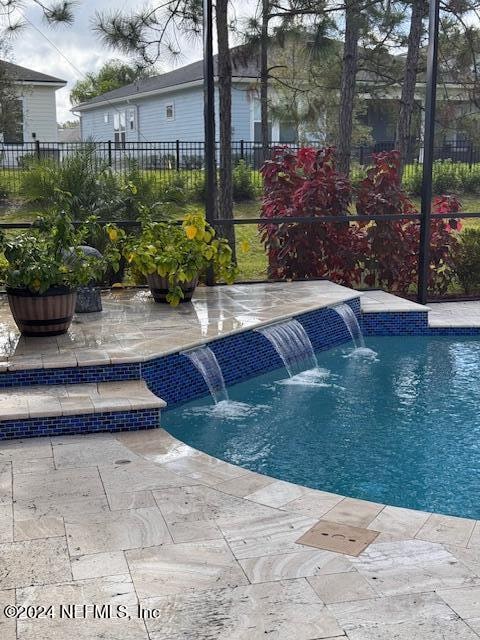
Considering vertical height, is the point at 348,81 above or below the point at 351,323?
above

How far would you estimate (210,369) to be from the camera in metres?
5.61

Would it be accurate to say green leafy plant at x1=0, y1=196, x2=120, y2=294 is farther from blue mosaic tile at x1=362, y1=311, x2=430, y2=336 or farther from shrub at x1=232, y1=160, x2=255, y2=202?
shrub at x1=232, y1=160, x2=255, y2=202

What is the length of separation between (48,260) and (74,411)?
5.16 feet

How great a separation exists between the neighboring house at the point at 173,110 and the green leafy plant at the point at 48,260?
12.6 metres

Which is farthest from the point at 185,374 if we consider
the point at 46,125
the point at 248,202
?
the point at 46,125

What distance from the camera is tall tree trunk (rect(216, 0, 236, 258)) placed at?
986cm

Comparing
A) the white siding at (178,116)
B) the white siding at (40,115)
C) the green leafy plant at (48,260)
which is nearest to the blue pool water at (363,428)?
the green leafy plant at (48,260)

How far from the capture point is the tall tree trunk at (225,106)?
986 cm

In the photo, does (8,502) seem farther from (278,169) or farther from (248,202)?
(248,202)

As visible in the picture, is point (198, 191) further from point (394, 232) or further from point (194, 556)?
point (194, 556)

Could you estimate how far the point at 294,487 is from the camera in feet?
12.0

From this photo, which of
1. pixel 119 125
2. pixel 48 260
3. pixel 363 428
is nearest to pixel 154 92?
pixel 119 125

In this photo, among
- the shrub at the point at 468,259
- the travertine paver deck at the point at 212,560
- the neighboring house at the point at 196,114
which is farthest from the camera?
the neighboring house at the point at 196,114

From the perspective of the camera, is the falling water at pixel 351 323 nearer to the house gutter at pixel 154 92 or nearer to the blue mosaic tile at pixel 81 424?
the blue mosaic tile at pixel 81 424
